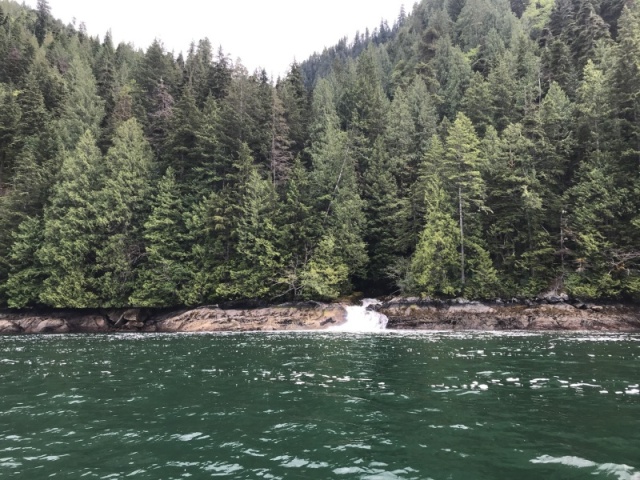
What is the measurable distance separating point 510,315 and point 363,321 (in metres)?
13.5

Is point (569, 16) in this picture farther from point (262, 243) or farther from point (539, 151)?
point (262, 243)

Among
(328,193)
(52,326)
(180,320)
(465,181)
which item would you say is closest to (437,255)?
(465,181)

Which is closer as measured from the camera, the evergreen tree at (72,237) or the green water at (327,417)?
the green water at (327,417)

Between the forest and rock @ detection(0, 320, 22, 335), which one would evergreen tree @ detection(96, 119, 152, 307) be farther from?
rock @ detection(0, 320, 22, 335)

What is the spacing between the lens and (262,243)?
4706 centimetres

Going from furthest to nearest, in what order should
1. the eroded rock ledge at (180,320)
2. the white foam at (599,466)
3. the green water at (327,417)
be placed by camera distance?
the eroded rock ledge at (180,320) < the green water at (327,417) < the white foam at (599,466)

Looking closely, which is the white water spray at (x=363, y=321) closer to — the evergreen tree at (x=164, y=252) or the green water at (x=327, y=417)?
the green water at (x=327, y=417)

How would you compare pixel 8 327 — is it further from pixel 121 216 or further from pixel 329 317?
pixel 329 317

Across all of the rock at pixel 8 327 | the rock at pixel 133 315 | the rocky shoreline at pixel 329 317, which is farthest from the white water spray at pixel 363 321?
the rock at pixel 8 327

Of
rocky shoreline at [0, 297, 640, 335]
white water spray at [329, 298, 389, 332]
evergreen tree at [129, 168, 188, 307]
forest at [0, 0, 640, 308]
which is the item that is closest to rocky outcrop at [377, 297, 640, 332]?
rocky shoreline at [0, 297, 640, 335]

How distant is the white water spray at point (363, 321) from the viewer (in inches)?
1565

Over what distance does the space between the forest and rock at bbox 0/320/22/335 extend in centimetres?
275

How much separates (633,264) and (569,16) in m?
66.0

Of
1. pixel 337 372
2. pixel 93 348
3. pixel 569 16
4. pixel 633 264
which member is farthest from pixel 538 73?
pixel 93 348
